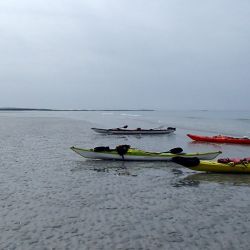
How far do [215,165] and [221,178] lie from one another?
41.9 inches

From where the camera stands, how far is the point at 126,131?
165 ft

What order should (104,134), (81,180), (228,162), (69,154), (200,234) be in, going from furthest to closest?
(104,134)
(69,154)
(228,162)
(81,180)
(200,234)

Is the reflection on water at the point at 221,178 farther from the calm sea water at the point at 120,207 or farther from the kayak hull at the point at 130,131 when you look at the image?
the kayak hull at the point at 130,131

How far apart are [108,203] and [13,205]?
361 cm

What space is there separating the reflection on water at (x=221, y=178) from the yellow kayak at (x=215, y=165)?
0.28 meters

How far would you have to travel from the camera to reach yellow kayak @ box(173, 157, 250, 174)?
20.6 metres

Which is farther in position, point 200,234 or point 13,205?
point 13,205

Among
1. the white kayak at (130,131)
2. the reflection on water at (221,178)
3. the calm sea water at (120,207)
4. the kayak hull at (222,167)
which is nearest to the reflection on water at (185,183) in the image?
the calm sea water at (120,207)

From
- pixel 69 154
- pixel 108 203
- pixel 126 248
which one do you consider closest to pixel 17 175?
pixel 108 203

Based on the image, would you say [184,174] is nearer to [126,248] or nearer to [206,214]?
[206,214]

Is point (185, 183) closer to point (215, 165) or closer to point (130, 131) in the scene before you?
point (215, 165)

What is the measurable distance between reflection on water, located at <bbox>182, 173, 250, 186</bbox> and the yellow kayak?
279 mm

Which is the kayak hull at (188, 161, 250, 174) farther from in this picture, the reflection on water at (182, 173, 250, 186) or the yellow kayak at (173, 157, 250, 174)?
the reflection on water at (182, 173, 250, 186)

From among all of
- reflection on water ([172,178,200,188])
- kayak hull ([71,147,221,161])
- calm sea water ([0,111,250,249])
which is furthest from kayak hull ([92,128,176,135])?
reflection on water ([172,178,200,188])
